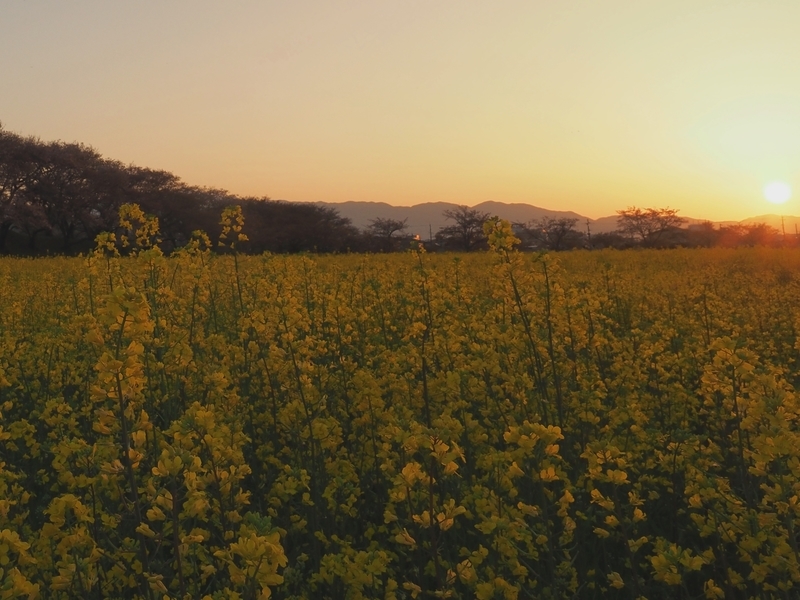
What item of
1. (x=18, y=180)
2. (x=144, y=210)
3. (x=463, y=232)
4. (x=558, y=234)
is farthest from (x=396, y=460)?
(x=558, y=234)

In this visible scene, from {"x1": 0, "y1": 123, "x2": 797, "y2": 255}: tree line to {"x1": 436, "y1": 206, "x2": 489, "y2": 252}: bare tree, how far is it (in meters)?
0.08

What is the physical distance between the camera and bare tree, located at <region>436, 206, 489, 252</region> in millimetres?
44844

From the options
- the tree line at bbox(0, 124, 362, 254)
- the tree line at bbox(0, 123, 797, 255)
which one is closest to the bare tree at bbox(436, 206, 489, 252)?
the tree line at bbox(0, 123, 797, 255)

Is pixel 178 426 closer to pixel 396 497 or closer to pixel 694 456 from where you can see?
pixel 396 497

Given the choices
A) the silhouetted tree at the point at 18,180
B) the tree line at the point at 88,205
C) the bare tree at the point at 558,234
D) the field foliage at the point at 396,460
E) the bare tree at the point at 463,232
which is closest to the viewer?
the field foliage at the point at 396,460

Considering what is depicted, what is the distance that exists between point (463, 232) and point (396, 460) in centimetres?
4521

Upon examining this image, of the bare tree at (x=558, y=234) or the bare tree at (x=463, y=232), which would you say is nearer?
the bare tree at (x=463, y=232)

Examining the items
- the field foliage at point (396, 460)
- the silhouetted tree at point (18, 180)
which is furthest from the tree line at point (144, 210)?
the field foliage at point (396, 460)

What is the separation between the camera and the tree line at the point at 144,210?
3212 cm

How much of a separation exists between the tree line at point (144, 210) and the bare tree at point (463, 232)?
Answer: 0.27 ft

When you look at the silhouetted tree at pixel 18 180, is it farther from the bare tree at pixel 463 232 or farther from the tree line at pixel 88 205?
the bare tree at pixel 463 232

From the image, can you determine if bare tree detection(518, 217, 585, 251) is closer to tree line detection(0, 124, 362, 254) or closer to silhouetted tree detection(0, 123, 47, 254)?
tree line detection(0, 124, 362, 254)

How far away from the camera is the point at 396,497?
7.10 ft

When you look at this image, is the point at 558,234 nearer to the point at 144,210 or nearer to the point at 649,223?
the point at 649,223
